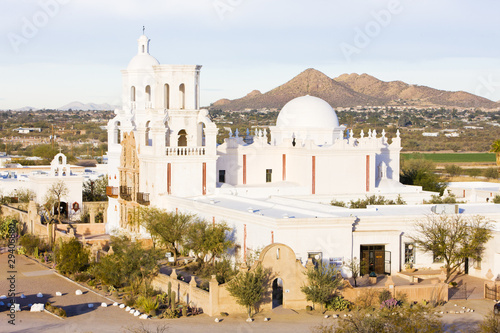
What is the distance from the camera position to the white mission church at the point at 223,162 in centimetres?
3950

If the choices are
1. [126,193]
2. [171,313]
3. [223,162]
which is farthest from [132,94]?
[171,313]

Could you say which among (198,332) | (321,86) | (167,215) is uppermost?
(321,86)

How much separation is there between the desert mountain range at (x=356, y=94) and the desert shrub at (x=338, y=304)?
5086 inches

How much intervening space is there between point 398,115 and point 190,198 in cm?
11949

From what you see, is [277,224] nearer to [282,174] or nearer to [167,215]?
[167,215]

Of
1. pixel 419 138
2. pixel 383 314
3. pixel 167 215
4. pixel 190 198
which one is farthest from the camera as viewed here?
pixel 419 138

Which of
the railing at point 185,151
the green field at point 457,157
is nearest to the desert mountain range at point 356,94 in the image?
the green field at point 457,157

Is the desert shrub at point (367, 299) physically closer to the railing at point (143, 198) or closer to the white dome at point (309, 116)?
the railing at point (143, 198)

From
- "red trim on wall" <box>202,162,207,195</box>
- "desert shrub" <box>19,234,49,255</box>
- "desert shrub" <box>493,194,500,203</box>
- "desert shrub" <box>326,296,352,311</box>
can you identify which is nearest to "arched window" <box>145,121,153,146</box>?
"red trim on wall" <box>202,162,207,195</box>

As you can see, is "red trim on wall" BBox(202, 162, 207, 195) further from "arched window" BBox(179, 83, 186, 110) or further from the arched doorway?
the arched doorway

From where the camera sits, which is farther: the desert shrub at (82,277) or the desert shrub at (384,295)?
the desert shrub at (82,277)

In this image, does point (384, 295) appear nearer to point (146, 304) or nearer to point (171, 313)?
point (171, 313)

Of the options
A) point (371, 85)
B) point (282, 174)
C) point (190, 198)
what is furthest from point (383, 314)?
point (371, 85)

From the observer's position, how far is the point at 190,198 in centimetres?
4031
